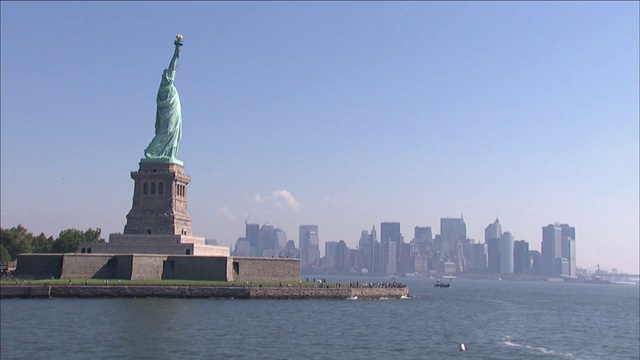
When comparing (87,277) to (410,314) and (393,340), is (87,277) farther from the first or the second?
(393,340)

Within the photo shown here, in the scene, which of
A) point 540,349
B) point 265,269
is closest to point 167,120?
point 265,269

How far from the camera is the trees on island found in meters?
102

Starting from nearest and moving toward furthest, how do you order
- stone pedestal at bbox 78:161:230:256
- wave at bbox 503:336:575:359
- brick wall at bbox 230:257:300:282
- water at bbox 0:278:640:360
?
water at bbox 0:278:640:360 < wave at bbox 503:336:575:359 < stone pedestal at bbox 78:161:230:256 < brick wall at bbox 230:257:300:282

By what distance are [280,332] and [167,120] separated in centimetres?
4398

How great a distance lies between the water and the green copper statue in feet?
75.7

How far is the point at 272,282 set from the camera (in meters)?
83.4

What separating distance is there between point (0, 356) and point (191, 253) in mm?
42960

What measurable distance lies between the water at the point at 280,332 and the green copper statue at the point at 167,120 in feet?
75.7

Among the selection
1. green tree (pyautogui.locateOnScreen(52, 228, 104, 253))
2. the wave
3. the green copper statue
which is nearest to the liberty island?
the green copper statue

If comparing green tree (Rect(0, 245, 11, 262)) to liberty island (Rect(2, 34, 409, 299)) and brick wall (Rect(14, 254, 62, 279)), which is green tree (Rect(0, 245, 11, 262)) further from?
brick wall (Rect(14, 254, 62, 279))

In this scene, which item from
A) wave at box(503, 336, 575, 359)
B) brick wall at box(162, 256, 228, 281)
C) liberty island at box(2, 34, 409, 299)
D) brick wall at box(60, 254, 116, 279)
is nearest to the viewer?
wave at box(503, 336, 575, 359)

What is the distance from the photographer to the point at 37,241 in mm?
115500

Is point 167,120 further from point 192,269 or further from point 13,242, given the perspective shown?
point 13,242

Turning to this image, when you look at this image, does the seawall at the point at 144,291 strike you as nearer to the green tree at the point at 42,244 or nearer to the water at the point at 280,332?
the water at the point at 280,332
